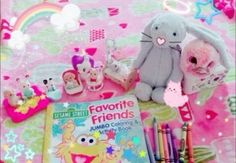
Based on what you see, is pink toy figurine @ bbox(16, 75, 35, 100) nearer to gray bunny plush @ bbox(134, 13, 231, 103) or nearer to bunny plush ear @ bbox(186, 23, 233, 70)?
gray bunny plush @ bbox(134, 13, 231, 103)

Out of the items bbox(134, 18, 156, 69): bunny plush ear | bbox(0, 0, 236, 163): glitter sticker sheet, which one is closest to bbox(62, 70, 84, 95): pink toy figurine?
bbox(0, 0, 236, 163): glitter sticker sheet

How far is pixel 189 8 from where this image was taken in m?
1.07

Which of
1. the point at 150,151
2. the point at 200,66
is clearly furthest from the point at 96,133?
the point at 200,66

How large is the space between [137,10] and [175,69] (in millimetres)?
220

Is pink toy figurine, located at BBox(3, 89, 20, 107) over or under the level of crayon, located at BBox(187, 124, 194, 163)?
over

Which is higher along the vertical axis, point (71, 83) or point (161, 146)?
point (71, 83)

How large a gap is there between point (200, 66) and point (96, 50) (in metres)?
0.23

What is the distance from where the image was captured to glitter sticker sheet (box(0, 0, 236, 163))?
89 centimetres

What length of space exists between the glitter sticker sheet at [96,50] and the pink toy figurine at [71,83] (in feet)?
0.04

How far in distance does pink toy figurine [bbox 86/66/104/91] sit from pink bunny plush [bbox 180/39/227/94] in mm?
159

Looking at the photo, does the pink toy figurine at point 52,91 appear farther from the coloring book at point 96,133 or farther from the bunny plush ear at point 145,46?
the bunny plush ear at point 145,46

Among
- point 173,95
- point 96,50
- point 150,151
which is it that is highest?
point 96,50

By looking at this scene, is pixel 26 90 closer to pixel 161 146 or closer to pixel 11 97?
pixel 11 97

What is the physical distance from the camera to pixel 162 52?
892mm
